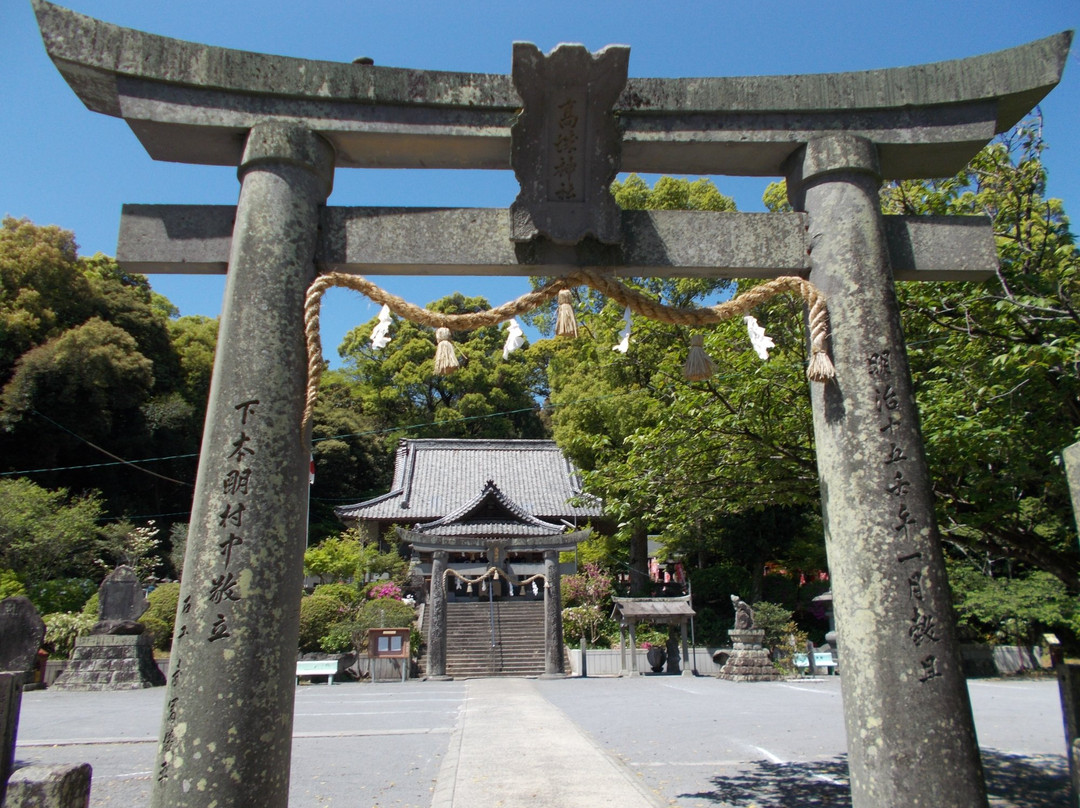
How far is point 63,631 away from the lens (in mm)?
17703

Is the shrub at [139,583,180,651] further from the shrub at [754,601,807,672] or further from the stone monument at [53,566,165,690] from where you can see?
the shrub at [754,601,807,672]

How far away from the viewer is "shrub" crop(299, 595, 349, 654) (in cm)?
1959

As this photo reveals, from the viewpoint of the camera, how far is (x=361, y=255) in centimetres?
377

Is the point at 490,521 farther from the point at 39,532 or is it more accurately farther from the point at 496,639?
the point at 39,532

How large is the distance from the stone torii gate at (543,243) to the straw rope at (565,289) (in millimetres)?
71

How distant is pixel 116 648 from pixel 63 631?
2544 mm

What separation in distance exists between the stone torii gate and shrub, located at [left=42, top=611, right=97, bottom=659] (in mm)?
17903

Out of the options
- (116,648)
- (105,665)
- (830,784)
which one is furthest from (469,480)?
(830,784)

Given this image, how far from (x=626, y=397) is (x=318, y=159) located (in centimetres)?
1763

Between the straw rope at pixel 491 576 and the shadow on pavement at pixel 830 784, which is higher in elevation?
the straw rope at pixel 491 576

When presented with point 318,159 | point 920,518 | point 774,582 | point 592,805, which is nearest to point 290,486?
point 318,159

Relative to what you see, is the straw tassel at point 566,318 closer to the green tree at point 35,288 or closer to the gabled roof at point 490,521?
the gabled roof at point 490,521

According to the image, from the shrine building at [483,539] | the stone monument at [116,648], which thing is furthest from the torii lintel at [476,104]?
the stone monument at [116,648]

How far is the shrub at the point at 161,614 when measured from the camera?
741 inches
